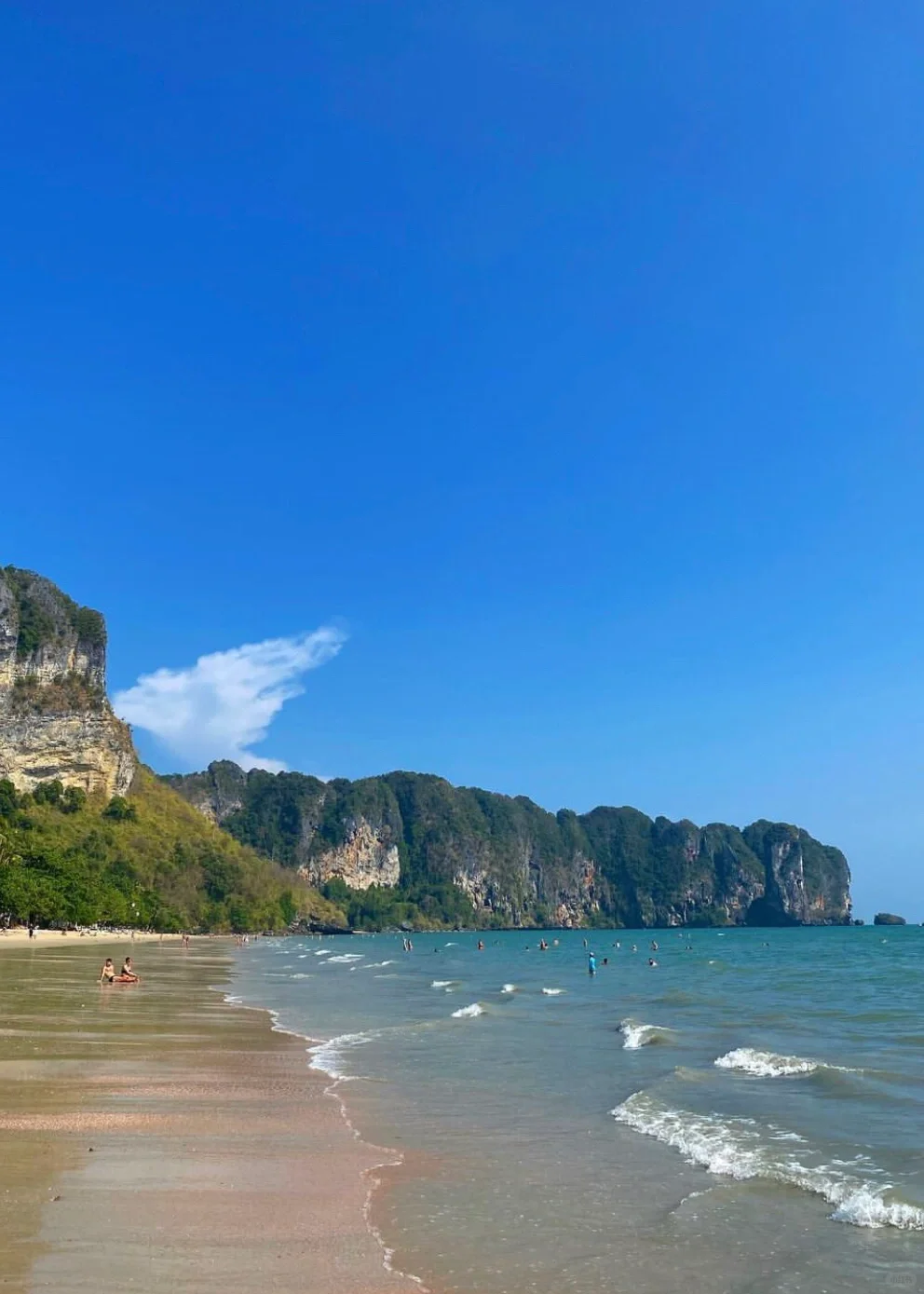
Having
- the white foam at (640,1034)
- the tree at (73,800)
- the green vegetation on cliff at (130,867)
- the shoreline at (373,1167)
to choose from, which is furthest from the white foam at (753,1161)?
the tree at (73,800)

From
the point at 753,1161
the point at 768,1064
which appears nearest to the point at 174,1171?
the point at 753,1161

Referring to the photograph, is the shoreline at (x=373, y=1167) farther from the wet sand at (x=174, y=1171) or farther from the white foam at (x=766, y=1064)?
the white foam at (x=766, y=1064)

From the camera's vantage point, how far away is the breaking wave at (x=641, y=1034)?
827 inches

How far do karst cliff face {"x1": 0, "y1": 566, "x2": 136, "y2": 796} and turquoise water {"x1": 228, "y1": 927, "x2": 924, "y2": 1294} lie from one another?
12454cm

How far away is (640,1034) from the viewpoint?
2230cm

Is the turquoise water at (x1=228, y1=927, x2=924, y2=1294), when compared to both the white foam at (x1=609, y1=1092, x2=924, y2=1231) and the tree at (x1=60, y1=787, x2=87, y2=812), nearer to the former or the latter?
the white foam at (x1=609, y1=1092, x2=924, y2=1231)

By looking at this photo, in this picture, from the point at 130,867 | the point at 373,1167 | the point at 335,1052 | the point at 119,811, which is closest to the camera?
the point at 373,1167

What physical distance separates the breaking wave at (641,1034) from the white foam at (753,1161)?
7412mm

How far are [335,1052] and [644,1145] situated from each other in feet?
31.7

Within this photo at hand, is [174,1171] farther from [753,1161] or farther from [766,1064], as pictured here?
[766,1064]

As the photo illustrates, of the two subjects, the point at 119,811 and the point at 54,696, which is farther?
the point at 54,696

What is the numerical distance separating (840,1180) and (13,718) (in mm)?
147631

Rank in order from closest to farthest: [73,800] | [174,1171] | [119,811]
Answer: [174,1171]
[73,800]
[119,811]

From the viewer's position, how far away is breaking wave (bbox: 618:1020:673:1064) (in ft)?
68.9
